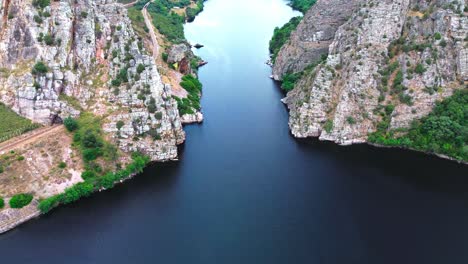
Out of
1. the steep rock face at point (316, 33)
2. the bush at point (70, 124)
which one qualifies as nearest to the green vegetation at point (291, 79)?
the steep rock face at point (316, 33)

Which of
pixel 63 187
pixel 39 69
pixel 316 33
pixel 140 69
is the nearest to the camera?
pixel 63 187

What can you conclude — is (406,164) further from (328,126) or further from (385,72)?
(385,72)

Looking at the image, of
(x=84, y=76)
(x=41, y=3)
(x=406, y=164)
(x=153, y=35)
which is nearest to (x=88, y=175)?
(x=84, y=76)

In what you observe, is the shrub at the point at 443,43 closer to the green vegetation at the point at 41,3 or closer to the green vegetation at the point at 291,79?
the green vegetation at the point at 291,79

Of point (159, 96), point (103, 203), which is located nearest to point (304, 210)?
point (103, 203)

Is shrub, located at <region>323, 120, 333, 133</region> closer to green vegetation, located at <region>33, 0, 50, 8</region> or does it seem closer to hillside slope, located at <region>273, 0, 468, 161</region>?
hillside slope, located at <region>273, 0, 468, 161</region>

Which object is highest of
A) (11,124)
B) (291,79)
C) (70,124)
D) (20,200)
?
(291,79)

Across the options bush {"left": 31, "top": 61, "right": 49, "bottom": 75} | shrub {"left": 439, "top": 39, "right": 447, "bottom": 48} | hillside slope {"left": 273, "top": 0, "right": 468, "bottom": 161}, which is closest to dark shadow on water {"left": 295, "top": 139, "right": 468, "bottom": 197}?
hillside slope {"left": 273, "top": 0, "right": 468, "bottom": 161}
